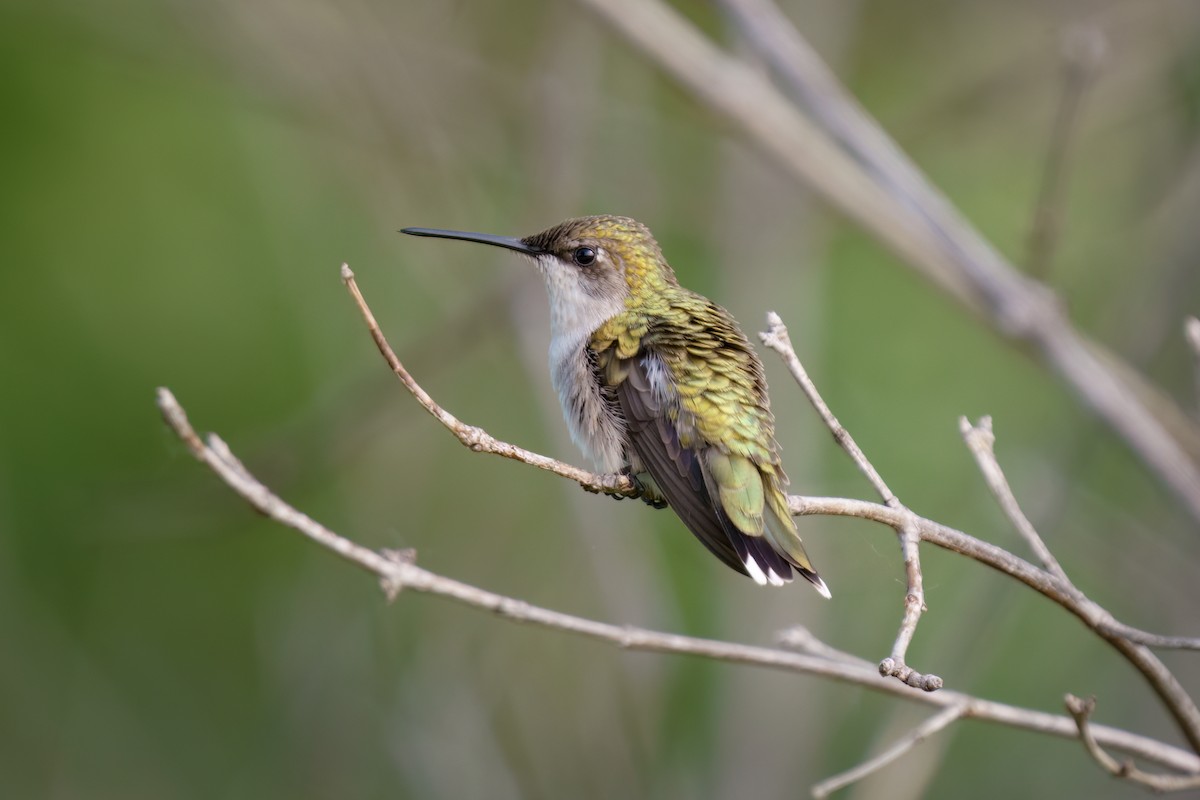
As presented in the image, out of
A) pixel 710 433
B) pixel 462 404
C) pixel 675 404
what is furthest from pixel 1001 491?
pixel 462 404

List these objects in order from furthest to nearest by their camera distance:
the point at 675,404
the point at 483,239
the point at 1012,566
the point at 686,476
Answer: the point at 483,239 → the point at 675,404 → the point at 686,476 → the point at 1012,566

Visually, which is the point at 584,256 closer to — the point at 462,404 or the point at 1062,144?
the point at 1062,144

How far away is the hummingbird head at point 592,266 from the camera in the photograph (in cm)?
353

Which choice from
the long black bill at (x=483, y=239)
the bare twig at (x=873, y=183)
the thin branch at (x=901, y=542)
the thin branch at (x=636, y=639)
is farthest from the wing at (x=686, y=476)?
the bare twig at (x=873, y=183)

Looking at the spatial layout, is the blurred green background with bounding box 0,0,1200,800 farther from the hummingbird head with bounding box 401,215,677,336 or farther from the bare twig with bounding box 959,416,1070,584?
the bare twig with bounding box 959,416,1070,584

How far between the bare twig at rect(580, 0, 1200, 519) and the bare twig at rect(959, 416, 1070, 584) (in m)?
1.06

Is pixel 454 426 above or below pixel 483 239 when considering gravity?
below

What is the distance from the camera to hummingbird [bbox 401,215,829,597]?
2631mm

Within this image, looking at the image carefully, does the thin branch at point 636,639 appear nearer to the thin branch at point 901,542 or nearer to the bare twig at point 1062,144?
the thin branch at point 901,542

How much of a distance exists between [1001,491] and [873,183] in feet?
5.48

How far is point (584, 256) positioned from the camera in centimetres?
366

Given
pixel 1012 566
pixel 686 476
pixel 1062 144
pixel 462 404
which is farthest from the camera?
pixel 462 404

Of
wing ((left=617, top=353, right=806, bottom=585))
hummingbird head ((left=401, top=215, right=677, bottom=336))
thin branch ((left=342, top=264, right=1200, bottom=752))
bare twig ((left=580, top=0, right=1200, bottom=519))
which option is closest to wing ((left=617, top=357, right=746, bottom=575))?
wing ((left=617, top=353, right=806, bottom=585))

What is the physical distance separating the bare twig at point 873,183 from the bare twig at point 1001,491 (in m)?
1.06
